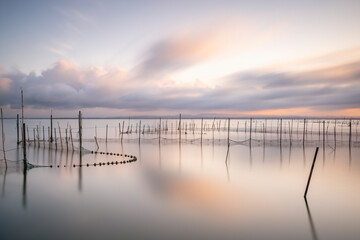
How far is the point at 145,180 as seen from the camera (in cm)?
1355

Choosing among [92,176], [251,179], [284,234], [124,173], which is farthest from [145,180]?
[284,234]

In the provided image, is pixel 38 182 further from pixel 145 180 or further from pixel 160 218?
pixel 160 218

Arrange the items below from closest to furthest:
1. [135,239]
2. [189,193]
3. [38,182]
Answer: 1. [135,239]
2. [189,193]
3. [38,182]

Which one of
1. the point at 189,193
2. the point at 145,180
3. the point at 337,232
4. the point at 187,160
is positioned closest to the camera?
the point at 337,232

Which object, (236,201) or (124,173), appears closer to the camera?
(236,201)

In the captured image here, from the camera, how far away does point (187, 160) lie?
66.1 feet

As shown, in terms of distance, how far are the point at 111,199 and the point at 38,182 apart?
5330 millimetres

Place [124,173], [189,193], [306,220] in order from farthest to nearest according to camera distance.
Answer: [124,173] < [189,193] < [306,220]

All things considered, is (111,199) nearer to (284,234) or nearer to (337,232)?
(284,234)

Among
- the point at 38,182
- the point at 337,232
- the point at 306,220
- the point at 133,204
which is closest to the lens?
the point at 337,232

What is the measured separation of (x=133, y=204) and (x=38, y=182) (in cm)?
647

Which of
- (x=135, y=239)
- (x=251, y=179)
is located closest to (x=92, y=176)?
(x=135, y=239)

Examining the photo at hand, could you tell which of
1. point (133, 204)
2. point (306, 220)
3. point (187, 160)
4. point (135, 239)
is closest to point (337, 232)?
point (306, 220)

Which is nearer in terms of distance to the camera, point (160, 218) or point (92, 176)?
point (160, 218)
